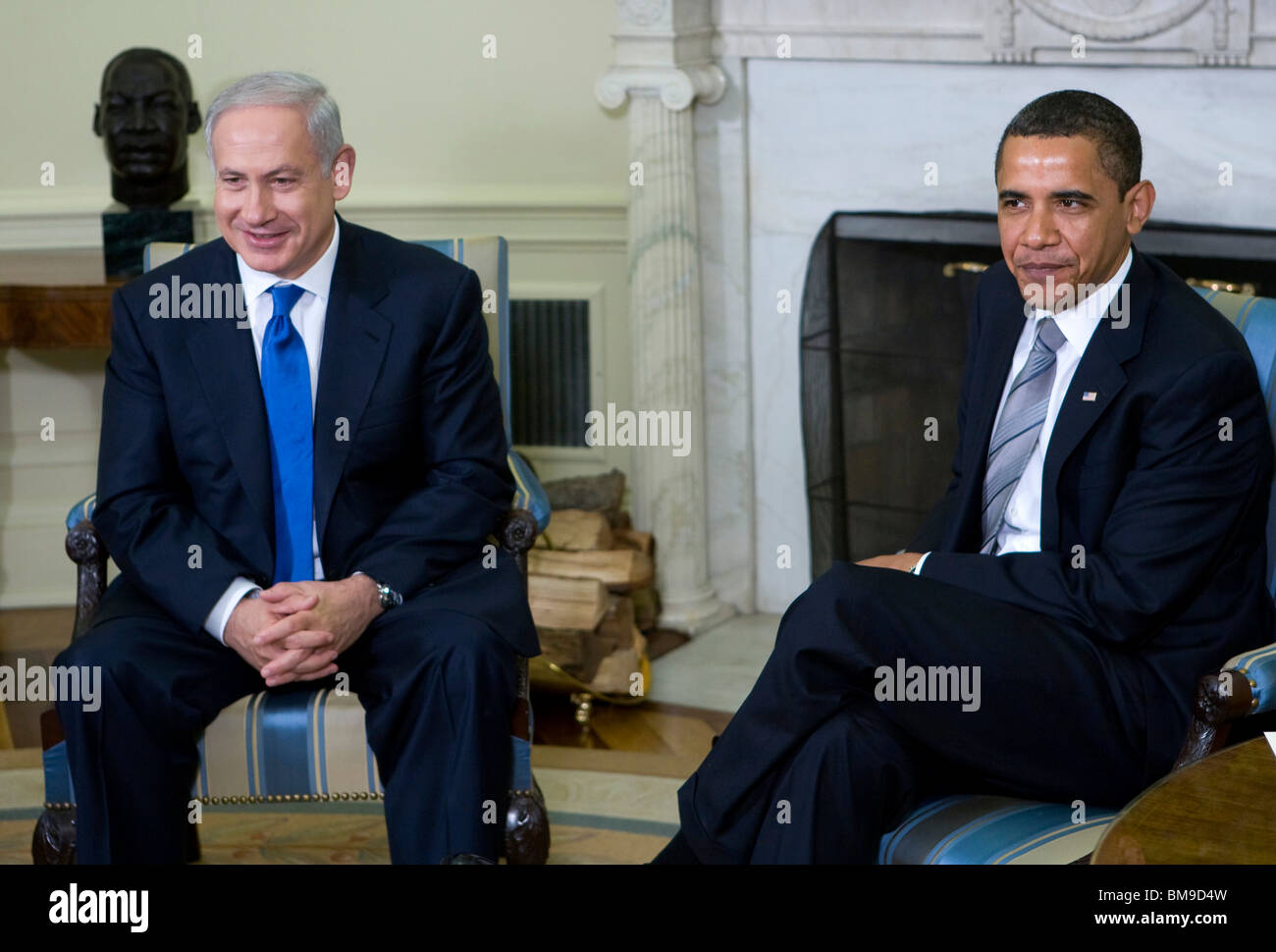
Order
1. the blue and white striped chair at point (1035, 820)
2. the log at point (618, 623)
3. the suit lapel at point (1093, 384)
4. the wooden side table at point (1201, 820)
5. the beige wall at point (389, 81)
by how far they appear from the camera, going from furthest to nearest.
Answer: the beige wall at point (389, 81)
the log at point (618, 623)
the suit lapel at point (1093, 384)
the blue and white striped chair at point (1035, 820)
the wooden side table at point (1201, 820)

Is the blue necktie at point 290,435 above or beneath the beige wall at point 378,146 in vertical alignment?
beneath

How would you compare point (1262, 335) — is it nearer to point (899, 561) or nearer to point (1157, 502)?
point (1157, 502)

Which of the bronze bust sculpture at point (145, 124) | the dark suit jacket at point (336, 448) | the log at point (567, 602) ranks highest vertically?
the bronze bust sculpture at point (145, 124)

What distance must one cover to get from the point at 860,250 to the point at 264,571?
187 cm

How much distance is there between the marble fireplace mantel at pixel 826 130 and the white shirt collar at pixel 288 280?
138 centimetres

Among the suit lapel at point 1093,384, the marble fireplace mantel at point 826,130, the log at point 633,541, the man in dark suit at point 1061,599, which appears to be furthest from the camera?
the log at point 633,541

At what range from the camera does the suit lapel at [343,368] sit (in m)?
2.52

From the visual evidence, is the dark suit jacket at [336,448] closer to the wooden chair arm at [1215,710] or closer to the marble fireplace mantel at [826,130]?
the wooden chair arm at [1215,710]

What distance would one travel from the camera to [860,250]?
383 cm

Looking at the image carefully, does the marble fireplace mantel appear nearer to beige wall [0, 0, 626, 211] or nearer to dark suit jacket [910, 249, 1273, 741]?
beige wall [0, 0, 626, 211]

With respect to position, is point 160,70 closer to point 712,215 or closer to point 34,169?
point 34,169

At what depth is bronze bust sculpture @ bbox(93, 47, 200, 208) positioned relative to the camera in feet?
12.5

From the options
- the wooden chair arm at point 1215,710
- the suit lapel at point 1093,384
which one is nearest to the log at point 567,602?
the suit lapel at point 1093,384
